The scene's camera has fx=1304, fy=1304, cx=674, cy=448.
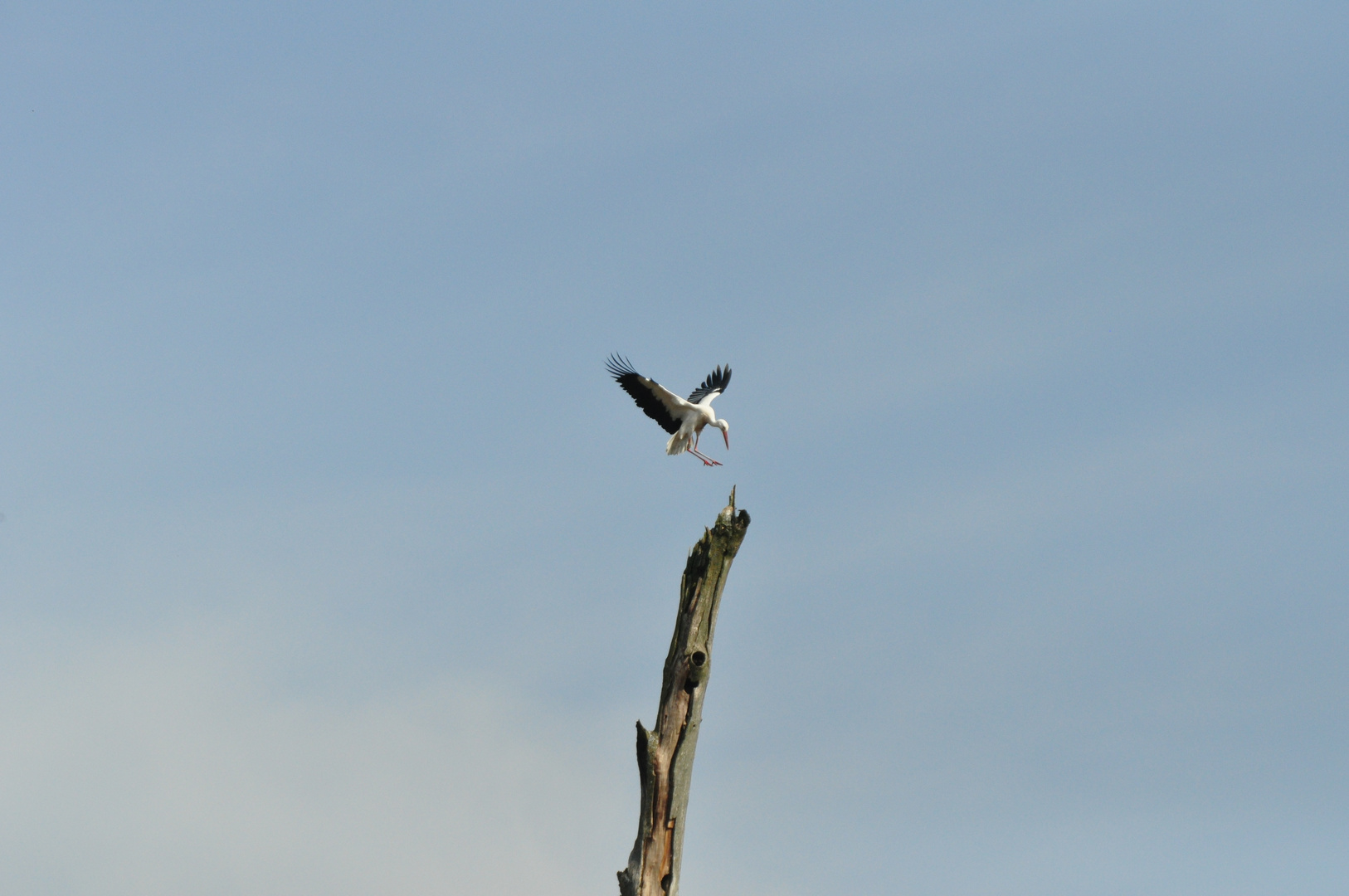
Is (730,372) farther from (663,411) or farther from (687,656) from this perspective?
(687,656)

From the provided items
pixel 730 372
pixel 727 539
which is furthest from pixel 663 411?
pixel 727 539

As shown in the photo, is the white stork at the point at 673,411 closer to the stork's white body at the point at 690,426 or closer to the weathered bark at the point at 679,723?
the stork's white body at the point at 690,426

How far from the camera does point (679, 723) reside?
12211mm

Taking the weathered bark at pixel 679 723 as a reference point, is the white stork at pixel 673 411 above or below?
above

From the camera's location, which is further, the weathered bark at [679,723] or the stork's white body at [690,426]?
the stork's white body at [690,426]

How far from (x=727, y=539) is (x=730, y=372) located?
1170cm

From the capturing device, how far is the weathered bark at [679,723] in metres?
11.9

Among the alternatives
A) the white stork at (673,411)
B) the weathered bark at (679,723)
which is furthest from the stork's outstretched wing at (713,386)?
the weathered bark at (679,723)

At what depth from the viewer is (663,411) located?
21.6 m

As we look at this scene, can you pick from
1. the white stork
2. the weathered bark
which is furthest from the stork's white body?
the weathered bark

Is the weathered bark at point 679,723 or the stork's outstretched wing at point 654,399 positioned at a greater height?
the stork's outstretched wing at point 654,399

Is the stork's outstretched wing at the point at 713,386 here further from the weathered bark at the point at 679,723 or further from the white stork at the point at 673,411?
the weathered bark at the point at 679,723

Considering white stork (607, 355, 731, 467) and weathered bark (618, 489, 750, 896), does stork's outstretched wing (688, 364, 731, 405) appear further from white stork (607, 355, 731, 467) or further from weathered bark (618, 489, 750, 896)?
weathered bark (618, 489, 750, 896)

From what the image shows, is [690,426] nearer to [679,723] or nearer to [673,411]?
[673,411]
